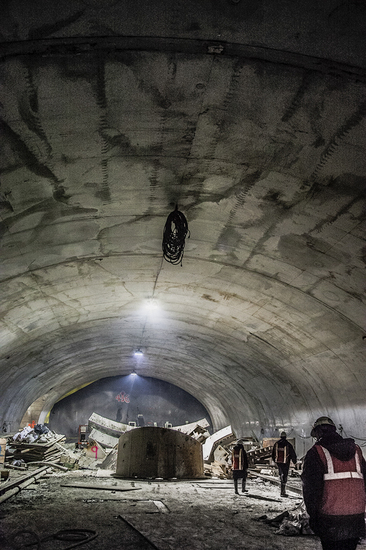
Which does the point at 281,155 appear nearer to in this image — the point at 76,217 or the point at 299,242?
the point at 299,242

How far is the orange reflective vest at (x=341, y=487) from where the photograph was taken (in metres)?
3.55

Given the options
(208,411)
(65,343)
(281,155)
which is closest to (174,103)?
(281,155)

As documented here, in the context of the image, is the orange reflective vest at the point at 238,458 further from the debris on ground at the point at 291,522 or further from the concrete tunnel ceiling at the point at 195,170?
Result: the concrete tunnel ceiling at the point at 195,170

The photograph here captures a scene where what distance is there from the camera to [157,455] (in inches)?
474

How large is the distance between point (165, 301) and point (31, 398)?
35.6ft

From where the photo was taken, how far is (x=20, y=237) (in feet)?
19.9

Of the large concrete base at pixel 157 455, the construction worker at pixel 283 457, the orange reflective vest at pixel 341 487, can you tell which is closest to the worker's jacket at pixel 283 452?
the construction worker at pixel 283 457

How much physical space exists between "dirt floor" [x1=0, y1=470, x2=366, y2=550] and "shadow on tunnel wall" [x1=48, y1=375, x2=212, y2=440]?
50.6 ft

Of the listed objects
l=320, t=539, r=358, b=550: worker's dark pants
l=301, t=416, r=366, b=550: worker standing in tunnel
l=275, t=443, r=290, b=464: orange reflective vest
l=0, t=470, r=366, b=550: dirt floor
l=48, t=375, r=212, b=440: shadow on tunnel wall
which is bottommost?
l=0, t=470, r=366, b=550: dirt floor

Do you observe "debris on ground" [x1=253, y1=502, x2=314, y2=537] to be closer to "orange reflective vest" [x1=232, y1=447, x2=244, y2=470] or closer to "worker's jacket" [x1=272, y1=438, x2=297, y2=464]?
"worker's jacket" [x1=272, y1=438, x2=297, y2=464]

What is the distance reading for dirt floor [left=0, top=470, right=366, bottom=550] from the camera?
493 centimetres

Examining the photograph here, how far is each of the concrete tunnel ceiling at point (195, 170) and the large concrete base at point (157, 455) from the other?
13.5 feet

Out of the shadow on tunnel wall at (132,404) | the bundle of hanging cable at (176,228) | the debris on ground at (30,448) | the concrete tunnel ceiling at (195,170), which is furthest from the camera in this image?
the shadow on tunnel wall at (132,404)

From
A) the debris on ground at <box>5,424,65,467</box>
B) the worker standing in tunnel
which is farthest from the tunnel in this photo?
the debris on ground at <box>5,424,65,467</box>
